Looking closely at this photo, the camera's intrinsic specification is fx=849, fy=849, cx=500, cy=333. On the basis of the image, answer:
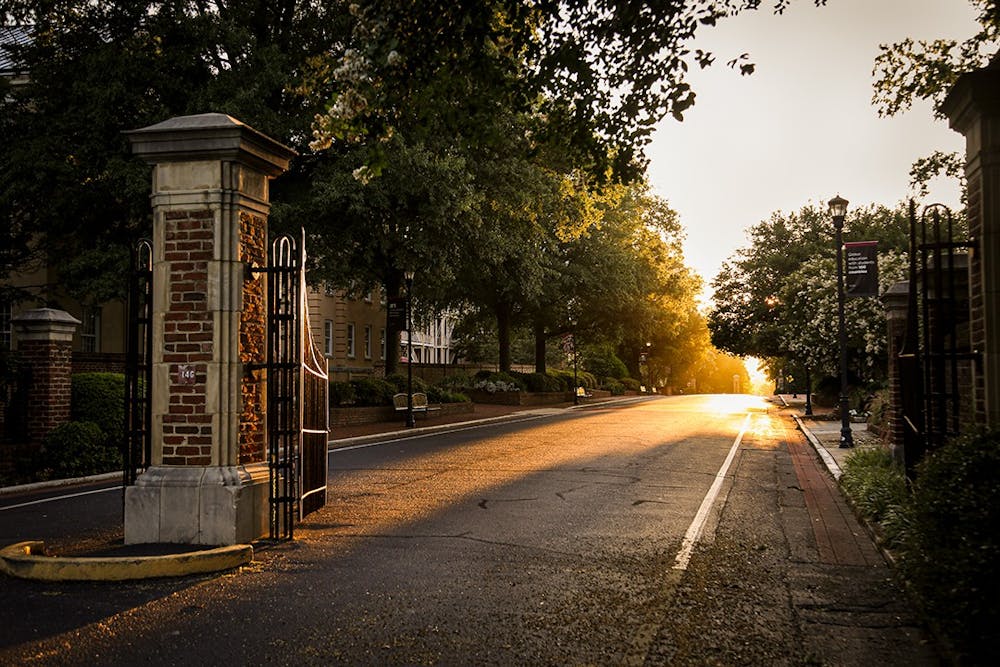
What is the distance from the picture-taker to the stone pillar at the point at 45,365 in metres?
14.2

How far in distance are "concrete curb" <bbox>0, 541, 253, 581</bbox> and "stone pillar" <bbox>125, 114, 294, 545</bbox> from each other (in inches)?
34.2

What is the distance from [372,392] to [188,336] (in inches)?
730

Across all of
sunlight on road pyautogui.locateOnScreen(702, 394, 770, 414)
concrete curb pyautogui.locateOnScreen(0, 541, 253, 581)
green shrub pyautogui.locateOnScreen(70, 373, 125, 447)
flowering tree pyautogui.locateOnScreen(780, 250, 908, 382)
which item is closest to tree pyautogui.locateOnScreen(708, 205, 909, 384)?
sunlight on road pyautogui.locateOnScreen(702, 394, 770, 414)

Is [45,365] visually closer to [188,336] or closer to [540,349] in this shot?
[188,336]

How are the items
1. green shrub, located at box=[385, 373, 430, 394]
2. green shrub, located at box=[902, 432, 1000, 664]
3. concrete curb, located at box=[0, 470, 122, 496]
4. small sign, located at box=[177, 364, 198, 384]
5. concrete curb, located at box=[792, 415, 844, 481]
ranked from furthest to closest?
green shrub, located at box=[385, 373, 430, 394] → concrete curb, located at box=[792, 415, 844, 481] → concrete curb, located at box=[0, 470, 122, 496] → small sign, located at box=[177, 364, 198, 384] → green shrub, located at box=[902, 432, 1000, 664]

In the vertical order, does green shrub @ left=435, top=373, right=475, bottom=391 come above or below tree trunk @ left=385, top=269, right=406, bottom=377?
below

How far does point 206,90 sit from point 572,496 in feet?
50.9

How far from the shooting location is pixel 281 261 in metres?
8.12

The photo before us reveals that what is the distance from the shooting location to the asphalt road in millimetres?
4789

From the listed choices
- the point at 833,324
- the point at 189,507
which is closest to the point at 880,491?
the point at 189,507

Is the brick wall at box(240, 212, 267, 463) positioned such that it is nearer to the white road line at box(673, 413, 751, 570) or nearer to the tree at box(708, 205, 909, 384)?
the white road line at box(673, 413, 751, 570)

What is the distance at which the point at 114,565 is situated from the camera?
6445 mm

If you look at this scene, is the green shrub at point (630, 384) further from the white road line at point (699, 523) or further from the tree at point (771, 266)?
the white road line at point (699, 523)

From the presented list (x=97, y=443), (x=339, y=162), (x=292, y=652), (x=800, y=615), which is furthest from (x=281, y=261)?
(x=339, y=162)
